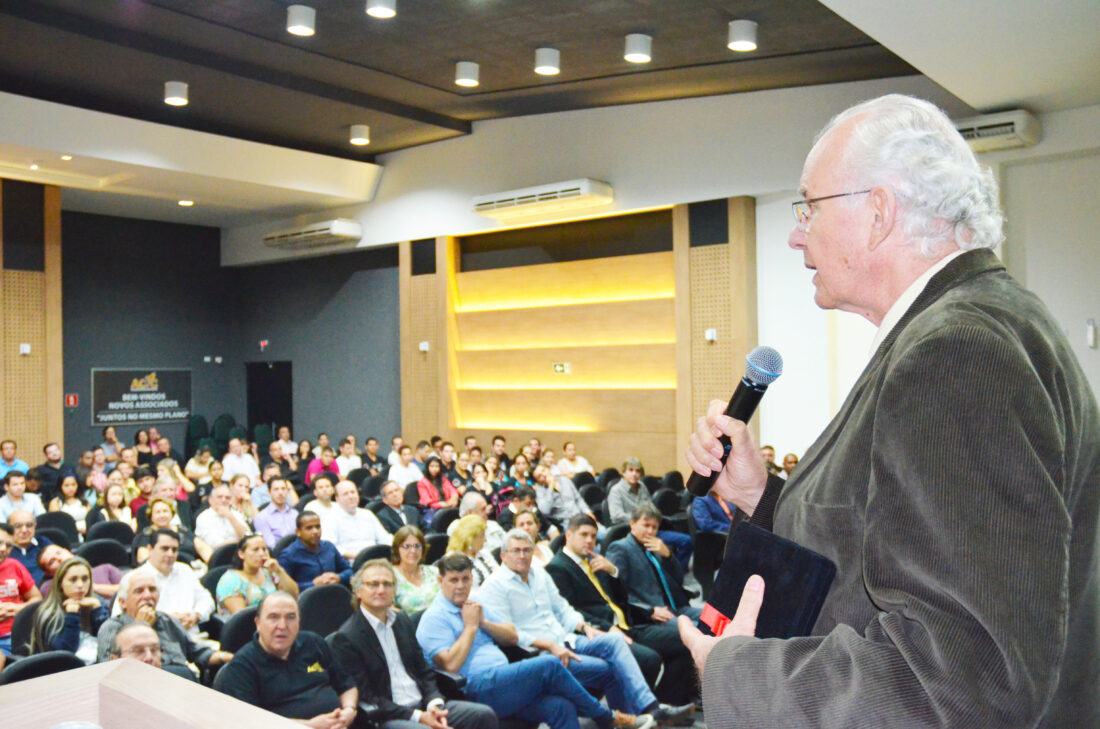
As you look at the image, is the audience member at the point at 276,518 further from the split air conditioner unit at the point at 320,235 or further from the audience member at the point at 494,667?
the split air conditioner unit at the point at 320,235

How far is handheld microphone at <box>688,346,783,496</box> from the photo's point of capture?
1.35 metres

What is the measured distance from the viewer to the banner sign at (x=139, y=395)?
16.0 meters

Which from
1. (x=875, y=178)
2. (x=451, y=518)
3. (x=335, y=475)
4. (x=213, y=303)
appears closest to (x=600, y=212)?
(x=335, y=475)

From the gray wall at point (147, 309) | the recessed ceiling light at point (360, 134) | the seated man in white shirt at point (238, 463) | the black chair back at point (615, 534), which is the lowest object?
the black chair back at point (615, 534)

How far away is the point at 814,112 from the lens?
35.4 feet

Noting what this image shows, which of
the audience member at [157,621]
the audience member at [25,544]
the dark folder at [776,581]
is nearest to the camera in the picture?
the dark folder at [776,581]

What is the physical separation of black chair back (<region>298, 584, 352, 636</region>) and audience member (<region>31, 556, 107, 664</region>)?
111cm

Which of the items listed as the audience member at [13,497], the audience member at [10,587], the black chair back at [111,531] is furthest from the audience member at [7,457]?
the audience member at [10,587]

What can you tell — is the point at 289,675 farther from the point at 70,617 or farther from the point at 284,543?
the point at 284,543

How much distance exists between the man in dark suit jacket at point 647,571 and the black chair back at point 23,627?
3.46 m

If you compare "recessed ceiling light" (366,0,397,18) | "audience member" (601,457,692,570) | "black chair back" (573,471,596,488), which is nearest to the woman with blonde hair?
"audience member" (601,457,692,570)

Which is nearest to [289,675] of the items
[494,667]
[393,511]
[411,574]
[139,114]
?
[494,667]

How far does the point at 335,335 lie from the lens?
1656cm

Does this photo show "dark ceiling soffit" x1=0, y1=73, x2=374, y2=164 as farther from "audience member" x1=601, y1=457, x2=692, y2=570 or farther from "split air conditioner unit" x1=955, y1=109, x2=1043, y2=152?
"split air conditioner unit" x1=955, y1=109, x2=1043, y2=152
